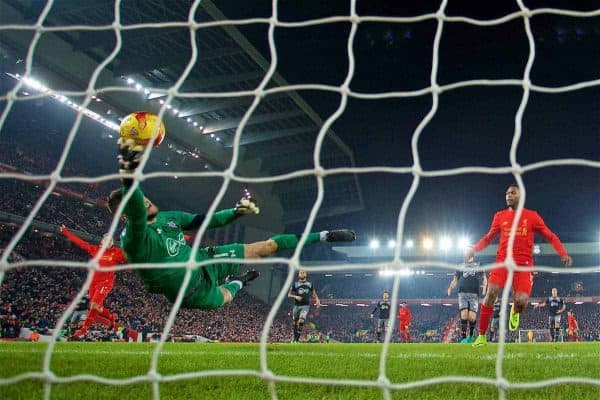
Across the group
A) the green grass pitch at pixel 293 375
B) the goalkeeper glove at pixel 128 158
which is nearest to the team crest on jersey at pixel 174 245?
the green grass pitch at pixel 293 375

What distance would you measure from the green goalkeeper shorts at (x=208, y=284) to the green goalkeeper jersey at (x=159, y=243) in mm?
51

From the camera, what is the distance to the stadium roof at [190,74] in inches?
786

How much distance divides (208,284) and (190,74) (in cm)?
2203

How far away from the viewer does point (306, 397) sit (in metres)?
3.20

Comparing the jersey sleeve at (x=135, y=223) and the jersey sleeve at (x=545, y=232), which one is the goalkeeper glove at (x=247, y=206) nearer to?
the jersey sleeve at (x=135, y=223)

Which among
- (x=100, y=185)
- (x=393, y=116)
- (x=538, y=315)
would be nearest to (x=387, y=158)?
(x=393, y=116)

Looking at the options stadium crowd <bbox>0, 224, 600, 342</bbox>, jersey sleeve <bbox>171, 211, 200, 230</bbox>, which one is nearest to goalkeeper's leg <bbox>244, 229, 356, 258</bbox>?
jersey sleeve <bbox>171, 211, 200, 230</bbox>

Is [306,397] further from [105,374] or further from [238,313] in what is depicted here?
[238,313]

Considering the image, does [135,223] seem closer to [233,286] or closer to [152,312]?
[233,286]

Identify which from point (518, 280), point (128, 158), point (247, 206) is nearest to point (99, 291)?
point (247, 206)

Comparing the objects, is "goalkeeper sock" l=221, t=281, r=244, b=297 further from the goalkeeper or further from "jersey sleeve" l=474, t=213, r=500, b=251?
"jersey sleeve" l=474, t=213, r=500, b=251

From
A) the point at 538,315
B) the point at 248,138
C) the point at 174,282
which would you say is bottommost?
the point at 174,282

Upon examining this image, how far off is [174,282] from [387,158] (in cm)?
3335

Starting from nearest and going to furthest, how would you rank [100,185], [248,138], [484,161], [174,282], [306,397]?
[306,397] → [174,282] → [100,185] → [248,138] → [484,161]
